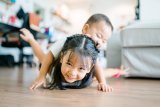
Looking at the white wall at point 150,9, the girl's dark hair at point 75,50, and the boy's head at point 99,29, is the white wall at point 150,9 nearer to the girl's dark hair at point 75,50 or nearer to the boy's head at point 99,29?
the boy's head at point 99,29

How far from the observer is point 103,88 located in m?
1.18

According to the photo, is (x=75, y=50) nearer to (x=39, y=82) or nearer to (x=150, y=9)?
(x=39, y=82)

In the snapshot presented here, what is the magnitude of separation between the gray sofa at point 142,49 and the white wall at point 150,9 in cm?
87

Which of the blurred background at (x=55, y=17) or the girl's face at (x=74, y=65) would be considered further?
the blurred background at (x=55, y=17)

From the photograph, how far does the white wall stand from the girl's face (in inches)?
68.4

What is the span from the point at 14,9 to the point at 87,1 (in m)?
4.61

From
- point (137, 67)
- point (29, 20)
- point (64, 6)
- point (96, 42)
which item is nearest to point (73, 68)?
point (96, 42)

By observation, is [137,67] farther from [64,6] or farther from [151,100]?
[64,6]

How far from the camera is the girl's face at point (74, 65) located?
39.9 inches

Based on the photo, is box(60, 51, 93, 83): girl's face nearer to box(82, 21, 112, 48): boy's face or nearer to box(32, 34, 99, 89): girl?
box(32, 34, 99, 89): girl

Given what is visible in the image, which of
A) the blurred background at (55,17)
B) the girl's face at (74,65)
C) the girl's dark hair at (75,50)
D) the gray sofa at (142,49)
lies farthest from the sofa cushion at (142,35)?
the girl's face at (74,65)

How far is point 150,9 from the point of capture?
259cm

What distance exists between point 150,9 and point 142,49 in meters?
0.98

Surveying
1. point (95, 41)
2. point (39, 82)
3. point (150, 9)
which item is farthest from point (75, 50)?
point (150, 9)
